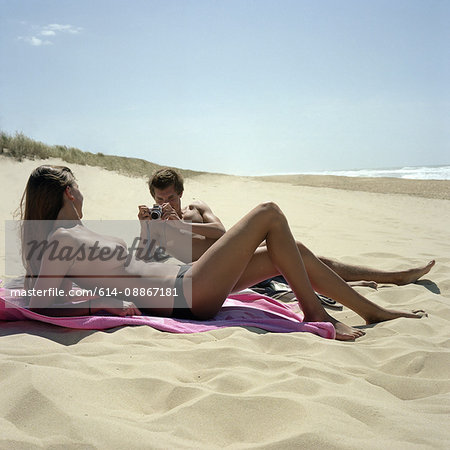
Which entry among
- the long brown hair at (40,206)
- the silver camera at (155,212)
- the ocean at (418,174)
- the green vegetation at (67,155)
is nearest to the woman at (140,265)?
the long brown hair at (40,206)

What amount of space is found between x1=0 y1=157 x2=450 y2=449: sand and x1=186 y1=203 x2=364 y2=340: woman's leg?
0.31 meters

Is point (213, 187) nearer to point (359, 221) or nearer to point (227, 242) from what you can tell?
point (359, 221)

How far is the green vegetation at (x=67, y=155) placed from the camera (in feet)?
41.6

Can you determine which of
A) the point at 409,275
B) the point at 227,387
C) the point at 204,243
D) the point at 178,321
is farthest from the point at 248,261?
the point at 409,275

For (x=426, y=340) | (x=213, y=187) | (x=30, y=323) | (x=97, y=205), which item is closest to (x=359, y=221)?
(x=97, y=205)

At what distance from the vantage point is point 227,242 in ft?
10.8

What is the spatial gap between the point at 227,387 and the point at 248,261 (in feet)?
3.97

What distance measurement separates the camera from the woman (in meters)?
3.19

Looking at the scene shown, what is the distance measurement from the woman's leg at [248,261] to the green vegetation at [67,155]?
1043 centimetres

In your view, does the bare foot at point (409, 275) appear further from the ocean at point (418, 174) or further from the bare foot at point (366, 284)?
the ocean at point (418, 174)

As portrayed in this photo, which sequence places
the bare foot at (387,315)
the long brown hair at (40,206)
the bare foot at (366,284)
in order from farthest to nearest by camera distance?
the bare foot at (366,284), the bare foot at (387,315), the long brown hair at (40,206)

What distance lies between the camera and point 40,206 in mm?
3262

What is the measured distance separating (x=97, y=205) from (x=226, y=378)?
8838 millimetres

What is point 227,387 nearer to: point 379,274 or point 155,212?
point 155,212
